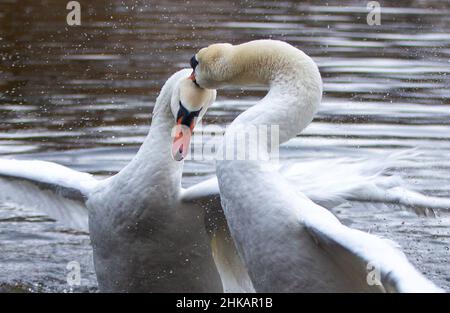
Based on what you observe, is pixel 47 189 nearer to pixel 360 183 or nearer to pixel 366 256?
pixel 360 183

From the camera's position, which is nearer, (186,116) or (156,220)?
(186,116)

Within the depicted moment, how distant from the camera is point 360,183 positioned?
5.68 m

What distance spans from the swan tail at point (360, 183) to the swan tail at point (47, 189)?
1.32 metres

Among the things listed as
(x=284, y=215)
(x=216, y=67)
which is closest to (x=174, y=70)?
(x=216, y=67)

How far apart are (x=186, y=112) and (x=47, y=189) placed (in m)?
1.35

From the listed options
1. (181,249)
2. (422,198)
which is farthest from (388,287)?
(181,249)

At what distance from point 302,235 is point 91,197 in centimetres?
148

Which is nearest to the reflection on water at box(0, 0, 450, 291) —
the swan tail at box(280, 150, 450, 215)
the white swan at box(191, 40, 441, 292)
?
the swan tail at box(280, 150, 450, 215)

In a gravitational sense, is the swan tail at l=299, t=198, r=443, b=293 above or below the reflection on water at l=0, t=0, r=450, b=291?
below

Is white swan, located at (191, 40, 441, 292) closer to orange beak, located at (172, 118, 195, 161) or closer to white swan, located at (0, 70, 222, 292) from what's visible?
orange beak, located at (172, 118, 195, 161)

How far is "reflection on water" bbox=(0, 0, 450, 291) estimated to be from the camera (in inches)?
300

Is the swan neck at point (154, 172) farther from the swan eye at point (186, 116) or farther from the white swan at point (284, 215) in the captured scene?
the white swan at point (284, 215)

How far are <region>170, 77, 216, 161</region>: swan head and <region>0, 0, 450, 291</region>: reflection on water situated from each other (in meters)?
1.00
